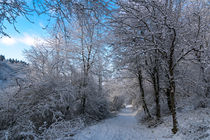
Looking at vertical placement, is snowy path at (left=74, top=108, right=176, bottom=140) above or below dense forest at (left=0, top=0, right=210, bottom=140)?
below

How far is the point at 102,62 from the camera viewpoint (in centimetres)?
1210

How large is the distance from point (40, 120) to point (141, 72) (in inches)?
296

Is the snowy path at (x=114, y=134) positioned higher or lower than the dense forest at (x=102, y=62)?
lower

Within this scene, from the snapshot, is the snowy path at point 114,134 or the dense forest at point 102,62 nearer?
the dense forest at point 102,62

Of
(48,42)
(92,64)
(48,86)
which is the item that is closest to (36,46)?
(48,42)

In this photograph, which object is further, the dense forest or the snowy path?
the snowy path

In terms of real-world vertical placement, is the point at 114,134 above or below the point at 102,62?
below

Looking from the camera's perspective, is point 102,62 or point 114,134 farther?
point 102,62

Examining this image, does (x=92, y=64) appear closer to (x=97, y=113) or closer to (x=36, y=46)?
(x=97, y=113)

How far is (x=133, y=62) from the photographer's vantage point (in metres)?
8.69

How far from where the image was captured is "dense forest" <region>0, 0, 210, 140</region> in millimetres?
3049

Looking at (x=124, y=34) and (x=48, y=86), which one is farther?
(x=48, y=86)

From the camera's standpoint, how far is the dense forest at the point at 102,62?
3049 millimetres

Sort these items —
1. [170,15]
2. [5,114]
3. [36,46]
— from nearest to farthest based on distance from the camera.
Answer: [170,15] → [5,114] → [36,46]
